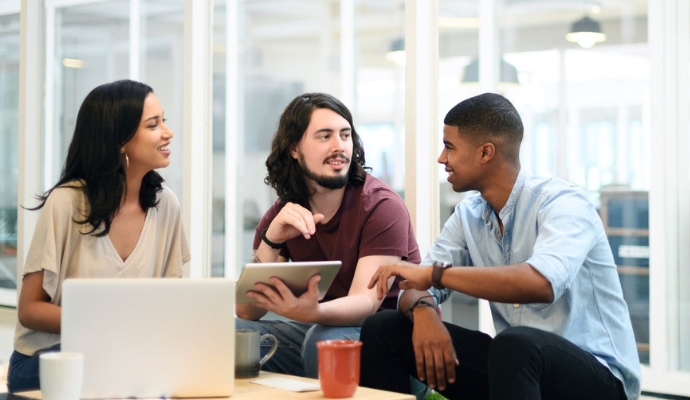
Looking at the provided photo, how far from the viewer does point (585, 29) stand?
3193 mm

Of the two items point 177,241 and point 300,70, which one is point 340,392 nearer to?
point 177,241

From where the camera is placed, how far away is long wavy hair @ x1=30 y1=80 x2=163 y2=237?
2.41 metres

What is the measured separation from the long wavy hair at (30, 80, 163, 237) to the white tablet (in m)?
0.59

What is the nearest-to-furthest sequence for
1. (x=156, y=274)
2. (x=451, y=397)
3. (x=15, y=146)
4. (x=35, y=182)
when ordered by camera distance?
(x=451, y=397), (x=156, y=274), (x=35, y=182), (x=15, y=146)

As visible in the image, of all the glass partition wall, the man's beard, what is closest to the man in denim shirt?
the man's beard

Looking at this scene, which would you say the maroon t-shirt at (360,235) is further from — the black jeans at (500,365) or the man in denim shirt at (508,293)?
the black jeans at (500,365)

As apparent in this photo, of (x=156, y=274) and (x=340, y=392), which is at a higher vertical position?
(x=156, y=274)

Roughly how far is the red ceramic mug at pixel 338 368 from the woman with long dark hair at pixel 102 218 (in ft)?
2.88

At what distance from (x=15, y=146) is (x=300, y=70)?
95.8 inches

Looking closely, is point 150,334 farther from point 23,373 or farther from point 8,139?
point 8,139

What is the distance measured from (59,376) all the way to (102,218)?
0.85 meters

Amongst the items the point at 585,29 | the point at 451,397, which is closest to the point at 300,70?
the point at 585,29

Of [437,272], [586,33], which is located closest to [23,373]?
[437,272]

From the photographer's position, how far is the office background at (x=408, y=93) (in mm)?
3037
